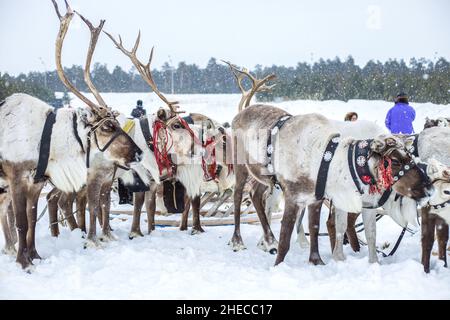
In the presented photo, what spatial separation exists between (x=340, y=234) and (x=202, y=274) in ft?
5.26

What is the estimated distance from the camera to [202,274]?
4.34m

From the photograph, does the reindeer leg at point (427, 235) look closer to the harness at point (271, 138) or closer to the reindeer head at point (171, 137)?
the harness at point (271, 138)

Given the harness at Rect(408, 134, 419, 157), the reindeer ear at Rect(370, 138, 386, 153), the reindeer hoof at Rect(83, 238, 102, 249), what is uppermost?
the reindeer ear at Rect(370, 138, 386, 153)

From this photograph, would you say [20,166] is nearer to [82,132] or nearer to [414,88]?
[82,132]

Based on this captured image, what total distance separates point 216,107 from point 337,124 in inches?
1017

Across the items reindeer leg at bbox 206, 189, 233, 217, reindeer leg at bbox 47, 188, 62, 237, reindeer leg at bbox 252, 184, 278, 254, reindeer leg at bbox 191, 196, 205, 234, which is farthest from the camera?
reindeer leg at bbox 206, 189, 233, 217

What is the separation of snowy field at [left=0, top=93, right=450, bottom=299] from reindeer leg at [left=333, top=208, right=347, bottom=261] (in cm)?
12

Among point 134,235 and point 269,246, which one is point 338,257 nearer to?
point 269,246

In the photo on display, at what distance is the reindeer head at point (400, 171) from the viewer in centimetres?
414

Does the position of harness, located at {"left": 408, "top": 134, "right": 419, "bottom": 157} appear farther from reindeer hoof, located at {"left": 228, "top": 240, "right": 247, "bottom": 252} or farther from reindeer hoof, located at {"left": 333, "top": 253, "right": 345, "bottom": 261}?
reindeer hoof, located at {"left": 228, "top": 240, "right": 247, "bottom": 252}

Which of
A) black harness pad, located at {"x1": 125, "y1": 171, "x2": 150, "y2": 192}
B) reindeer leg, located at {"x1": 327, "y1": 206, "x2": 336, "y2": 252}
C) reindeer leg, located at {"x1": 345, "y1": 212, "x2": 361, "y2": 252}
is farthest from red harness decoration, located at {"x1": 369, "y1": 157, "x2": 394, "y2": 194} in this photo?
black harness pad, located at {"x1": 125, "y1": 171, "x2": 150, "y2": 192}

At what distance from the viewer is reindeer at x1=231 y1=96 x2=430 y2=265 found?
4.19 m

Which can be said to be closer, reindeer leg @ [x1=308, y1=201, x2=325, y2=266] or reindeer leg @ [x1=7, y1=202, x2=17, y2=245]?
reindeer leg @ [x1=308, y1=201, x2=325, y2=266]
